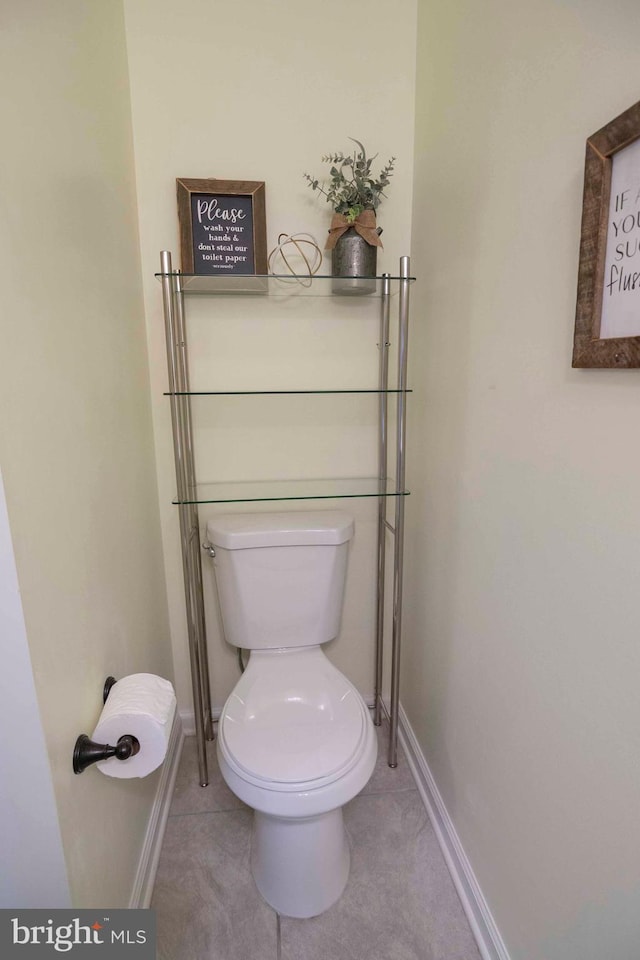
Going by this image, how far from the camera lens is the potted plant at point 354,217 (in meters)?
1.38

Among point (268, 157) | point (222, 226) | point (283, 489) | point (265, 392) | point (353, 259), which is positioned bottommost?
point (283, 489)

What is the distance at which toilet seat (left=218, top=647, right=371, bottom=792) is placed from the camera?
1.14m

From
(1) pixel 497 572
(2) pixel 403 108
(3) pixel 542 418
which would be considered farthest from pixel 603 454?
(2) pixel 403 108

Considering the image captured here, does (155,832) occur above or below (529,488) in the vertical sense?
below

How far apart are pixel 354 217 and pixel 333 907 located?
183 centimetres

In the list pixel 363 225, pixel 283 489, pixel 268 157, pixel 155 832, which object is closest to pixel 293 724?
pixel 155 832

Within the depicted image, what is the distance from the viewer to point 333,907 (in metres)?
1.28

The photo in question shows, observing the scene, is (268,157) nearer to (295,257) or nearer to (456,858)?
(295,257)

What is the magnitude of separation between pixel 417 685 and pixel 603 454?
117 cm

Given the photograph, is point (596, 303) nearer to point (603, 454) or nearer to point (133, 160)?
point (603, 454)

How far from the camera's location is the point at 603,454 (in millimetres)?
761

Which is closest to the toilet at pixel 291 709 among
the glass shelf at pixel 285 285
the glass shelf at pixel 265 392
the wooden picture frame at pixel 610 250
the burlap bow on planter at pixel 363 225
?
the glass shelf at pixel 265 392

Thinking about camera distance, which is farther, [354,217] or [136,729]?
[354,217]

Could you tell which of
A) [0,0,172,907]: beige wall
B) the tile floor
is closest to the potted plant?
[0,0,172,907]: beige wall
